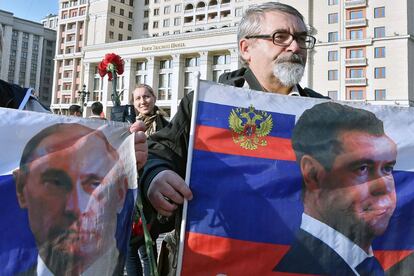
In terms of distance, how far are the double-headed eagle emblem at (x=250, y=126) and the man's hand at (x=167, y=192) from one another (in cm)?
27

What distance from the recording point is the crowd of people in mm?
1512

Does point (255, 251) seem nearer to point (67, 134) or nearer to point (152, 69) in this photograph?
point (67, 134)

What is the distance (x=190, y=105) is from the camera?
173 centimetres

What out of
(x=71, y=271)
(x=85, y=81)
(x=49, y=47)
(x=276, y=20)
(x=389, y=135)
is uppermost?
(x=49, y=47)

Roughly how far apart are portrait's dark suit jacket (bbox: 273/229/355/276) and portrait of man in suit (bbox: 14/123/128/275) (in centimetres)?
60

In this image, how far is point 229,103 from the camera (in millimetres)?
1581

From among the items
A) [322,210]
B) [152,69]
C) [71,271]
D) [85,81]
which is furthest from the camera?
[85,81]

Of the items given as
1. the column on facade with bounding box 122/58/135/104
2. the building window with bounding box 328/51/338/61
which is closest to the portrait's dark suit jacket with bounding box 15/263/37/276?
the building window with bounding box 328/51/338/61

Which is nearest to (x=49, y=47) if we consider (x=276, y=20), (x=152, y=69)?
(x=152, y=69)

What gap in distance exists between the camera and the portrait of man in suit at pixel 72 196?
1.38m

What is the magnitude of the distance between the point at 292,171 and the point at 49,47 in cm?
9152

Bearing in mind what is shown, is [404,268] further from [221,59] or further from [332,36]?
[221,59]

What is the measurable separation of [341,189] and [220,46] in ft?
145

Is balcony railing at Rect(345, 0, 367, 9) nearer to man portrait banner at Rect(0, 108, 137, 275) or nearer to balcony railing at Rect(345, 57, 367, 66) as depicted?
balcony railing at Rect(345, 57, 367, 66)
